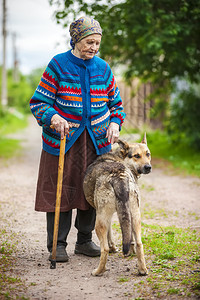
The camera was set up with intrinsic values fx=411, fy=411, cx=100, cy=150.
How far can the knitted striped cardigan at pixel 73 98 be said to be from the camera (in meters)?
4.15

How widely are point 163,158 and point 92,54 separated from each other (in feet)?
26.7

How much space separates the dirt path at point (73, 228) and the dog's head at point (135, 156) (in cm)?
99

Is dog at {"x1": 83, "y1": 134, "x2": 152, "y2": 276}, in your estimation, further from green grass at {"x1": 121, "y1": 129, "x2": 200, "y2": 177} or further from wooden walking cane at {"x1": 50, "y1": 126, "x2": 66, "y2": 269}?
green grass at {"x1": 121, "y1": 129, "x2": 200, "y2": 177}

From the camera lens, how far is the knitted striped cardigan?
415 centimetres

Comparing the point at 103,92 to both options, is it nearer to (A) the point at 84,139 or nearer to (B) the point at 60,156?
(A) the point at 84,139

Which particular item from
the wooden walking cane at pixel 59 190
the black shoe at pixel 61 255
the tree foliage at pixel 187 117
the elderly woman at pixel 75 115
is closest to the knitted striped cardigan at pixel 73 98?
the elderly woman at pixel 75 115

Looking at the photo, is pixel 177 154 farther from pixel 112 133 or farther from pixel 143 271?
pixel 143 271

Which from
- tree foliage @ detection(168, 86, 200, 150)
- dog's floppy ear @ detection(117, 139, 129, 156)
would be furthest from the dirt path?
tree foliage @ detection(168, 86, 200, 150)

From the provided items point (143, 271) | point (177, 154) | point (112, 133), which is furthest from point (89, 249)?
point (177, 154)

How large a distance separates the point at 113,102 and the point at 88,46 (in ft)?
2.28

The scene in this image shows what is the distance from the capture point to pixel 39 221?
6.10 meters

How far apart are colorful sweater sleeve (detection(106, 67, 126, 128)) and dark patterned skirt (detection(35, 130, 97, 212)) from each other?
0.37 m

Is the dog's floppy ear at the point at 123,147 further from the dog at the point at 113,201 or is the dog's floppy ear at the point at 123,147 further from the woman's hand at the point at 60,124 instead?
the woman's hand at the point at 60,124

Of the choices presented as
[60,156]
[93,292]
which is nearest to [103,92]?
[60,156]
